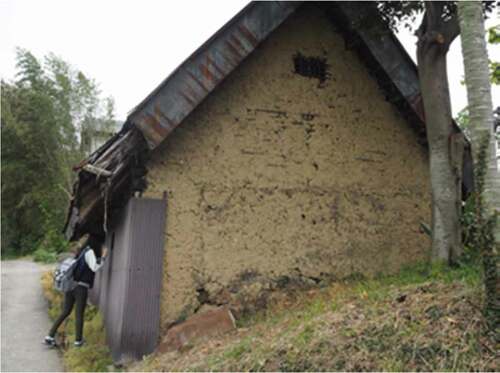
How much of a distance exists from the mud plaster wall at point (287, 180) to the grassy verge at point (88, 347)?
117 centimetres

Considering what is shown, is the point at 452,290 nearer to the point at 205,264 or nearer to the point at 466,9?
the point at 466,9

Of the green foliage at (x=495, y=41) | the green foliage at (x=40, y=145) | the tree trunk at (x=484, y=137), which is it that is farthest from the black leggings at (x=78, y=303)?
the green foliage at (x=40, y=145)

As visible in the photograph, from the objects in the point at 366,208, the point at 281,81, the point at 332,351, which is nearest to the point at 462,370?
the point at 332,351

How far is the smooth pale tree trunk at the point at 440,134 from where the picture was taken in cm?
666

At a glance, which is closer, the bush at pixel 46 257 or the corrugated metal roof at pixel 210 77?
the corrugated metal roof at pixel 210 77


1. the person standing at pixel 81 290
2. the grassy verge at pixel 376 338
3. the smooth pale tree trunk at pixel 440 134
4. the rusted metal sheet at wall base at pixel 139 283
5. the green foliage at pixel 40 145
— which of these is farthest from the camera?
the green foliage at pixel 40 145

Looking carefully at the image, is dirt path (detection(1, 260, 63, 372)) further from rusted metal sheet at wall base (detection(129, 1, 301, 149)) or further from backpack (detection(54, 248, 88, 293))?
rusted metal sheet at wall base (detection(129, 1, 301, 149))

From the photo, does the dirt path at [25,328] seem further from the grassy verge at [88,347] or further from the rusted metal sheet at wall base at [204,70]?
the rusted metal sheet at wall base at [204,70]

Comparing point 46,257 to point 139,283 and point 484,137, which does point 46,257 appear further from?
point 484,137

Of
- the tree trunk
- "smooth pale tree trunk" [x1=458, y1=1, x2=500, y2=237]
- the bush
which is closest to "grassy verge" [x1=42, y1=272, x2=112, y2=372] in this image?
the tree trunk

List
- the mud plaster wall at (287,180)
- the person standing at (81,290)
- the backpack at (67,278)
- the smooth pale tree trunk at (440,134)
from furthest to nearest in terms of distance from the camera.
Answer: the backpack at (67,278)
the person standing at (81,290)
the mud plaster wall at (287,180)
the smooth pale tree trunk at (440,134)

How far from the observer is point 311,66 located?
27.2 ft

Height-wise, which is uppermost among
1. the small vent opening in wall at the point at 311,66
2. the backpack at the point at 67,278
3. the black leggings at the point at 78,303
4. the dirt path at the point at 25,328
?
the small vent opening in wall at the point at 311,66

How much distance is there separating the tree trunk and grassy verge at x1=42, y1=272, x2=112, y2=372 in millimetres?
5016
